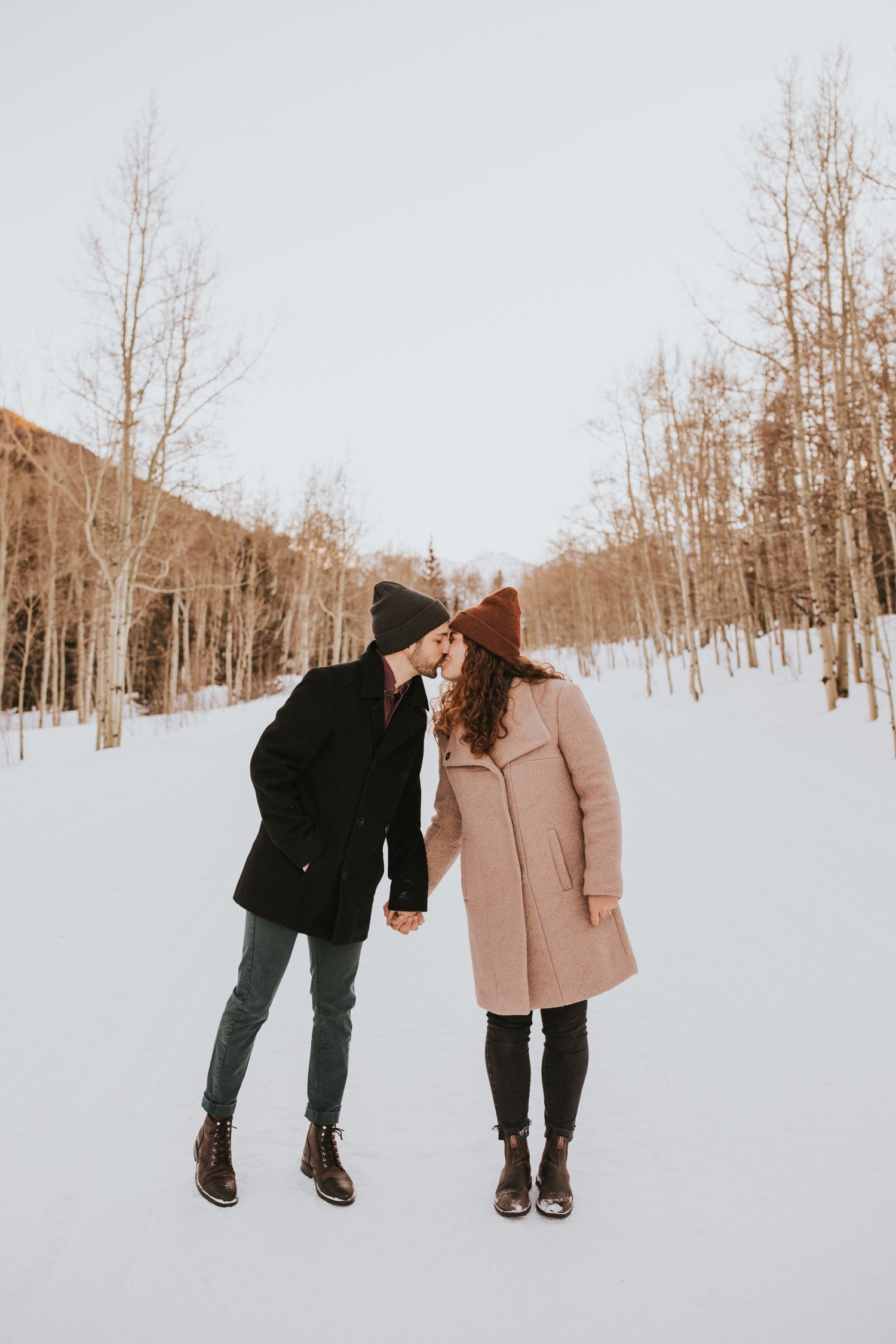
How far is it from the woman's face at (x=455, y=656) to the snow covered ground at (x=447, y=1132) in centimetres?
170

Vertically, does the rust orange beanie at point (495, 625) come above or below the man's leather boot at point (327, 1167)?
above

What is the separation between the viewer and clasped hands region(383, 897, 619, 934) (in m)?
2.51

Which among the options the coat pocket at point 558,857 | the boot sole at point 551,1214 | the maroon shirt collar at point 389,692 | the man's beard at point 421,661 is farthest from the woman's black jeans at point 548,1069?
the man's beard at point 421,661

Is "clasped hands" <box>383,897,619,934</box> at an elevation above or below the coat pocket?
below

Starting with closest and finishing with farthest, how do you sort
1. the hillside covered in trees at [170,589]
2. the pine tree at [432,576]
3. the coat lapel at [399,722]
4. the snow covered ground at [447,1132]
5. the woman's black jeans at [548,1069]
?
the snow covered ground at [447,1132], the woman's black jeans at [548,1069], the coat lapel at [399,722], the hillside covered in trees at [170,589], the pine tree at [432,576]

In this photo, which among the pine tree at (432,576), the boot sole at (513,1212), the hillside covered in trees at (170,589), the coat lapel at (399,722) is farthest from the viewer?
the pine tree at (432,576)

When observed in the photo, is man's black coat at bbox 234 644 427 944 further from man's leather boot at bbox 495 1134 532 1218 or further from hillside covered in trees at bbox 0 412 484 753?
hillside covered in trees at bbox 0 412 484 753

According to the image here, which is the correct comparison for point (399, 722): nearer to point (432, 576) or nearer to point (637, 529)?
point (637, 529)

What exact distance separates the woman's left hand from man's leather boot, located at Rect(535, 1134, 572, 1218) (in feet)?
2.37

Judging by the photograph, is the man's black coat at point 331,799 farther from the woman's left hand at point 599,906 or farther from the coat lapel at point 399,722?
the woman's left hand at point 599,906

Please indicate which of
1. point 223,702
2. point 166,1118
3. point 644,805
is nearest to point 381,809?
point 166,1118

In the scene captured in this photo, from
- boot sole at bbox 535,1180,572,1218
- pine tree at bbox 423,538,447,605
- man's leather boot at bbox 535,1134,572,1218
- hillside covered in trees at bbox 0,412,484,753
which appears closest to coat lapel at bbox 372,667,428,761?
man's leather boot at bbox 535,1134,572,1218

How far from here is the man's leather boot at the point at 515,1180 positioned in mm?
2439

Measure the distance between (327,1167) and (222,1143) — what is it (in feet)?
1.17
